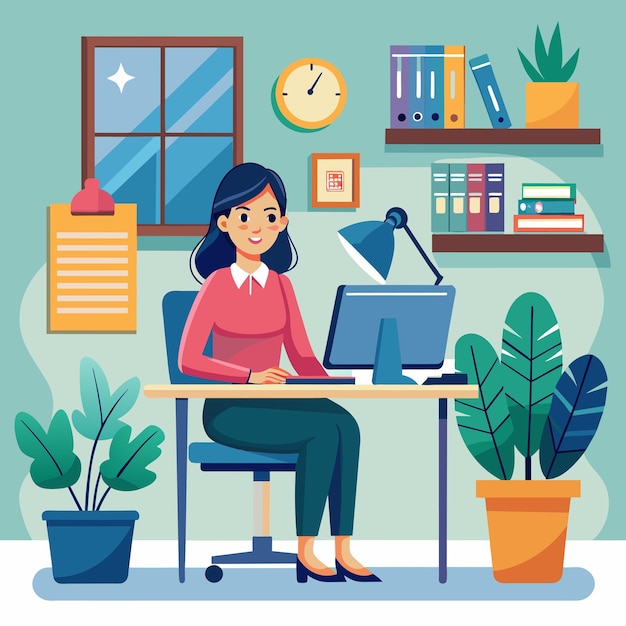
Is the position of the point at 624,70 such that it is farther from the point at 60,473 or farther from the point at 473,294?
the point at 60,473

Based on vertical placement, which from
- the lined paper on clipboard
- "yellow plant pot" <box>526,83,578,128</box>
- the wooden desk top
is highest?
"yellow plant pot" <box>526,83,578,128</box>

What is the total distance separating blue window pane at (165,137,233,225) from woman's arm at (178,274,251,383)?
515 millimetres

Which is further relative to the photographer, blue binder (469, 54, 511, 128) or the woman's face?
blue binder (469, 54, 511, 128)

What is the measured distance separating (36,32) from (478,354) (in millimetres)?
2202

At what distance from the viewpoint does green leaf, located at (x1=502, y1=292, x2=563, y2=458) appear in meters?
5.98

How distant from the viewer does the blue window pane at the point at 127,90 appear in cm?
627

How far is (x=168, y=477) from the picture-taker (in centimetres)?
630

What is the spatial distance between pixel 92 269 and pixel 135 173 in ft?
1.40

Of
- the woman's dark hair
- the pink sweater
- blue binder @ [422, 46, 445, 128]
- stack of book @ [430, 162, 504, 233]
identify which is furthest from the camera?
stack of book @ [430, 162, 504, 233]

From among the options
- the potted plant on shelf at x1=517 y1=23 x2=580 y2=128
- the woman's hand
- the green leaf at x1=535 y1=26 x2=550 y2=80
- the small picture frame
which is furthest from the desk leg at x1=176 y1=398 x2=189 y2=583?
the green leaf at x1=535 y1=26 x2=550 y2=80

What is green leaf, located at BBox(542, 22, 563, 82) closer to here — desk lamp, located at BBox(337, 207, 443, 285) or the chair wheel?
desk lamp, located at BBox(337, 207, 443, 285)

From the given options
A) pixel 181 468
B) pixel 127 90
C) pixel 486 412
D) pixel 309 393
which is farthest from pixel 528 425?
pixel 127 90

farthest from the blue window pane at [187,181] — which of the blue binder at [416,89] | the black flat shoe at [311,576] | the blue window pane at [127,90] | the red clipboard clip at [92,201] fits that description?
the black flat shoe at [311,576]

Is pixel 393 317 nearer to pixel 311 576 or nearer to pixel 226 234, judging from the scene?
pixel 226 234
